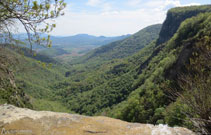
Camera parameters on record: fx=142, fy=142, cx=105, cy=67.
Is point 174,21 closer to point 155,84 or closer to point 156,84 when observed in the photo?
point 155,84

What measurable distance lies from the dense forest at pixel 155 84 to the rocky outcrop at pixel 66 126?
1107 mm

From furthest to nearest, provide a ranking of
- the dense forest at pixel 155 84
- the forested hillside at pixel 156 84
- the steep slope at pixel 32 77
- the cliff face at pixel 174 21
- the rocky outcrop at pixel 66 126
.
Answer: the cliff face at pixel 174 21, the forested hillside at pixel 156 84, the steep slope at pixel 32 77, the dense forest at pixel 155 84, the rocky outcrop at pixel 66 126

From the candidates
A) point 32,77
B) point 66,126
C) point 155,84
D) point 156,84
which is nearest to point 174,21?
point 155,84

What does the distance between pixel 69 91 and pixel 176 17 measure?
101099 millimetres

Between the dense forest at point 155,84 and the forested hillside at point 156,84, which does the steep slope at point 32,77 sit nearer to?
the dense forest at point 155,84

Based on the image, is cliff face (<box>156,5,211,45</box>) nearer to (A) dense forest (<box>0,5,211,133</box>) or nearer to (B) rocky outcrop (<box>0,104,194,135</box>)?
(A) dense forest (<box>0,5,211,133</box>)

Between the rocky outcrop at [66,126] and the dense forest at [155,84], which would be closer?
the rocky outcrop at [66,126]

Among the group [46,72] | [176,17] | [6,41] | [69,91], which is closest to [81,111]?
[69,91]

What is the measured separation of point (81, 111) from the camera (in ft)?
274

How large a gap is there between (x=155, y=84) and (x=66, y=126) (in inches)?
1207

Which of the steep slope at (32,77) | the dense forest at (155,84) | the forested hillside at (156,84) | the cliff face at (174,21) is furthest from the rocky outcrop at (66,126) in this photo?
the cliff face at (174,21)

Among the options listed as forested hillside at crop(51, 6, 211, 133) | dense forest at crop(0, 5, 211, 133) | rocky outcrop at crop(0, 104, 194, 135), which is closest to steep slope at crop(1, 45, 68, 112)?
dense forest at crop(0, 5, 211, 133)

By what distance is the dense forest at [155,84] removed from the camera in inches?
181

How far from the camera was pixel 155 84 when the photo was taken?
105ft
